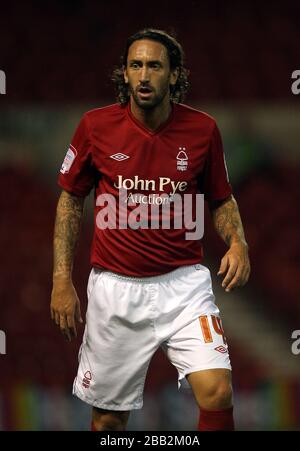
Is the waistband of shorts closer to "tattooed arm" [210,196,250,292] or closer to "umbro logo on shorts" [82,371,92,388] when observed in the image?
"tattooed arm" [210,196,250,292]

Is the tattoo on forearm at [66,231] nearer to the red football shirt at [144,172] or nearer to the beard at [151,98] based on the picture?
the red football shirt at [144,172]

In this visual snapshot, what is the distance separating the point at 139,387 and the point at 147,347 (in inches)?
6.8

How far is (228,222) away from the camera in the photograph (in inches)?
142

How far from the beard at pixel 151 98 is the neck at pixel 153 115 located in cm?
3

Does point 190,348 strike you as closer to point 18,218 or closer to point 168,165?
Result: point 168,165

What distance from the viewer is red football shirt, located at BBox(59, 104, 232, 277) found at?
3512 millimetres

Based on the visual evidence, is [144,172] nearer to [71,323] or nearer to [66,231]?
[66,231]

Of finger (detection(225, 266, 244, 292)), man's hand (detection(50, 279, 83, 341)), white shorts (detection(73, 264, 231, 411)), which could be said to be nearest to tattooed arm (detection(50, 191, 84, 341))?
man's hand (detection(50, 279, 83, 341))

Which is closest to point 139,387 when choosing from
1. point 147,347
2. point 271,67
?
point 147,347

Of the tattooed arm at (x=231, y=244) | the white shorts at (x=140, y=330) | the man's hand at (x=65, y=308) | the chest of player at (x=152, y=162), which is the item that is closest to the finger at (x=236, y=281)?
the tattooed arm at (x=231, y=244)

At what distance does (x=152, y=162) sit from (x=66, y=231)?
40 centimetres

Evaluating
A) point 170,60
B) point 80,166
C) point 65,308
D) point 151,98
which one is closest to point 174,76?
point 170,60
